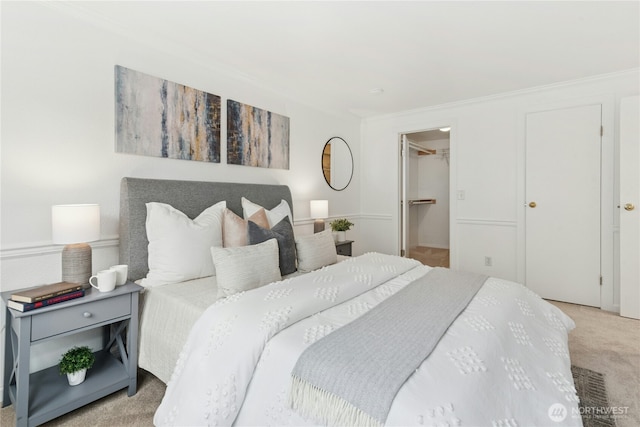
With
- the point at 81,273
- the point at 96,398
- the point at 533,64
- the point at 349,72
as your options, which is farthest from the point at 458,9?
the point at 96,398

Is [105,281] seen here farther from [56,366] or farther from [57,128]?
[57,128]

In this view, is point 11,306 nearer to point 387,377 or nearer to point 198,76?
point 387,377

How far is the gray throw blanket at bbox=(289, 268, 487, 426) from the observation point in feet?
3.22

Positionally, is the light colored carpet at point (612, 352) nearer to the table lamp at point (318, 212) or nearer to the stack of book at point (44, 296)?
the table lamp at point (318, 212)

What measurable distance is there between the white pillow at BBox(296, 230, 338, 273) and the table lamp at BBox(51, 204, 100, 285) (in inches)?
51.0

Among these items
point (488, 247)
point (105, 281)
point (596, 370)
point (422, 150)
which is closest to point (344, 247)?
point (488, 247)

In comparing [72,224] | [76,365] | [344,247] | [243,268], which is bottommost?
[76,365]

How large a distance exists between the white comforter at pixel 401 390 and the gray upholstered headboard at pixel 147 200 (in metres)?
0.88

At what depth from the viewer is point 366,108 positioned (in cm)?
421

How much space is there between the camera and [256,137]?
3.12 meters

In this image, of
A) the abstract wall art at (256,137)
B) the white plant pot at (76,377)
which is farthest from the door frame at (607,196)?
the white plant pot at (76,377)

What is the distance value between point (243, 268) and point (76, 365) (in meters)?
1.04

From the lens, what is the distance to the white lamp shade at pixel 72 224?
1651 millimetres

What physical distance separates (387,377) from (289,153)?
284 centimetres
